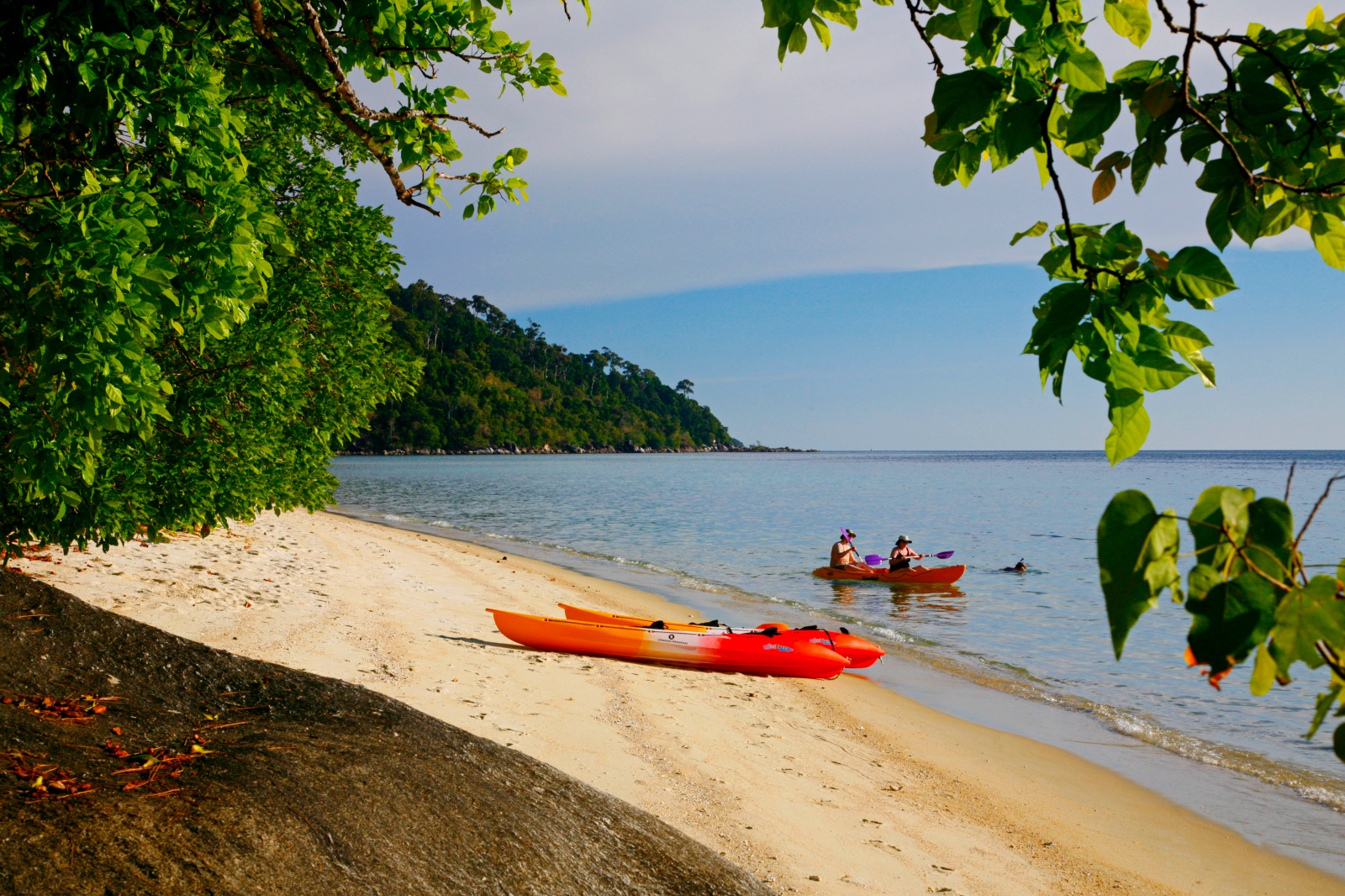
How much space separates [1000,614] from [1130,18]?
2125cm

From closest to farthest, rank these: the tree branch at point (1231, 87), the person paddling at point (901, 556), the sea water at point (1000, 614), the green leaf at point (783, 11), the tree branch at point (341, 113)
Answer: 1. the tree branch at point (1231, 87)
2. the green leaf at point (783, 11)
3. the tree branch at point (341, 113)
4. the sea water at point (1000, 614)
5. the person paddling at point (901, 556)

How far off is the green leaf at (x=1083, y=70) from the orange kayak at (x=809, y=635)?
11.4 m

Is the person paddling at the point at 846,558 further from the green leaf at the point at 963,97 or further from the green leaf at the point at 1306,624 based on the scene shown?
the green leaf at the point at 1306,624

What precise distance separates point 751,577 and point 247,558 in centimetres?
1511

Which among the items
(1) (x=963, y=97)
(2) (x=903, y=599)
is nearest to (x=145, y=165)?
(1) (x=963, y=97)

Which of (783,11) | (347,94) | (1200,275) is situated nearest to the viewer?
(1200,275)

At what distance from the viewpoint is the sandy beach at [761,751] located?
6758mm

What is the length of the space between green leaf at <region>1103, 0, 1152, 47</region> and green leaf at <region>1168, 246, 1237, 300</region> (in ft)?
1.64

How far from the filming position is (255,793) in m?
3.20

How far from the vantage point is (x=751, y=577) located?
26406mm

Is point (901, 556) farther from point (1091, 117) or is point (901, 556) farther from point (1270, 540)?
point (1270, 540)

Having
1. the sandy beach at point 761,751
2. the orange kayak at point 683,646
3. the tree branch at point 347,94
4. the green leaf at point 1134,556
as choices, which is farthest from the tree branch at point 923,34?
the orange kayak at point 683,646

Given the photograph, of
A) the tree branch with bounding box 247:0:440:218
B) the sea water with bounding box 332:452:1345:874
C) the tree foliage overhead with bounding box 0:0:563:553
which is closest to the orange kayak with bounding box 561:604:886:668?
the sea water with bounding box 332:452:1345:874

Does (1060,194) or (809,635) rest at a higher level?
(1060,194)
